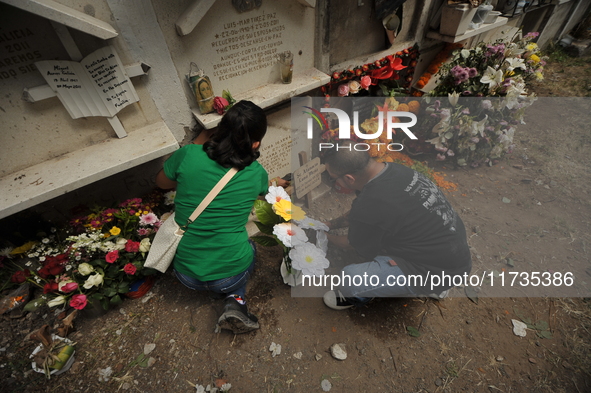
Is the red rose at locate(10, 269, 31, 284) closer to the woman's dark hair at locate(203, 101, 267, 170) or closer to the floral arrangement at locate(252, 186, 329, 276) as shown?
the woman's dark hair at locate(203, 101, 267, 170)

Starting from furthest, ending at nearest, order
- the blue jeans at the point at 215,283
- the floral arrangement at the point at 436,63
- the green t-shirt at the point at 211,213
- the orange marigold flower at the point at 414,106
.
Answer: the floral arrangement at the point at 436,63 < the orange marigold flower at the point at 414,106 < the blue jeans at the point at 215,283 < the green t-shirt at the point at 211,213

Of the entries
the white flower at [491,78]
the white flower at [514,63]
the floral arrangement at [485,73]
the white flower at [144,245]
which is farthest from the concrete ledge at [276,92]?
the white flower at [514,63]

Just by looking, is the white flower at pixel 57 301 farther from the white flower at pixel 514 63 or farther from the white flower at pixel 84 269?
the white flower at pixel 514 63

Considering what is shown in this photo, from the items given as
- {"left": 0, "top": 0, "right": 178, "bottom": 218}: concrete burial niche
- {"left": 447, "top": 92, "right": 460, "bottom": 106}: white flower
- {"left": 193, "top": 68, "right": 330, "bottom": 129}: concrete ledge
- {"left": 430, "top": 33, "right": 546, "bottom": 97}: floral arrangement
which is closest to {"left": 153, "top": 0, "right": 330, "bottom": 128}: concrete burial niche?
{"left": 193, "top": 68, "right": 330, "bottom": 129}: concrete ledge

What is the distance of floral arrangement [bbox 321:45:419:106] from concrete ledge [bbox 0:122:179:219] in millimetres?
2078

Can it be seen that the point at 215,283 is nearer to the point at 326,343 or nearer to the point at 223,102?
the point at 326,343

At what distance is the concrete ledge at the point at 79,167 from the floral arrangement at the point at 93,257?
18.5 inches

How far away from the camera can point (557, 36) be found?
7301mm

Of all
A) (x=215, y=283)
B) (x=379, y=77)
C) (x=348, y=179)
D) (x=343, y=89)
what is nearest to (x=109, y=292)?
(x=215, y=283)

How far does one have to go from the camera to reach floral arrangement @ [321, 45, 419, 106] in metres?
3.34

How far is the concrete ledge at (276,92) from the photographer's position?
2.33 metres

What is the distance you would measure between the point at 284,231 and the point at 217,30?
1768 mm

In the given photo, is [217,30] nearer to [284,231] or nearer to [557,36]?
[284,231]

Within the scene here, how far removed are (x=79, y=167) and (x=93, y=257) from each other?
30.0 inches
